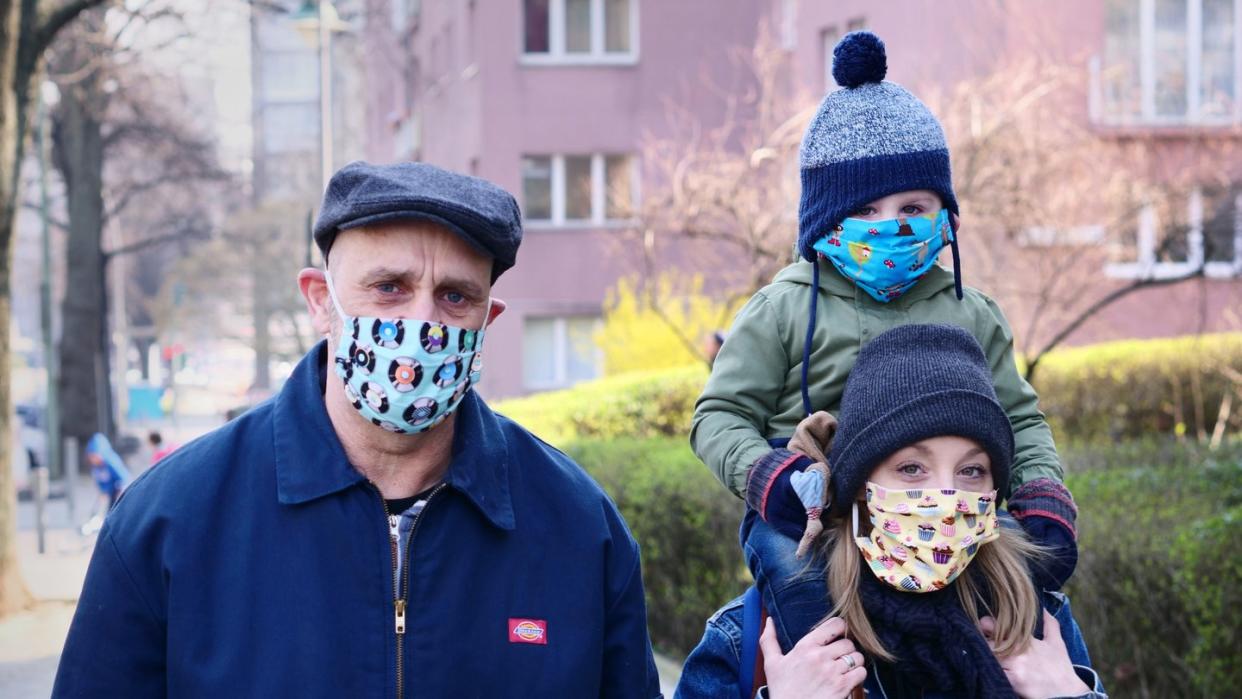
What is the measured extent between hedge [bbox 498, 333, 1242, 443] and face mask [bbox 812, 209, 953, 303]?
11.9 meters

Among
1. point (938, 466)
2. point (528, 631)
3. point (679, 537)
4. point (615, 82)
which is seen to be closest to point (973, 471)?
point (938, 466)

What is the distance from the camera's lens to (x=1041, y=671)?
10.5ft

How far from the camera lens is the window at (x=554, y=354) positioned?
1128 inches

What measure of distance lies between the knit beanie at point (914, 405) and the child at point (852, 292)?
7.9 inches

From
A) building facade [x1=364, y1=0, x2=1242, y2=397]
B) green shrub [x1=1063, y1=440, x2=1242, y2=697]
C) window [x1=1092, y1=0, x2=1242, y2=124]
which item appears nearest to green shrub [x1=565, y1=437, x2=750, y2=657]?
green shrub [x1=1063, y1=440, x2=1242, y2=697]

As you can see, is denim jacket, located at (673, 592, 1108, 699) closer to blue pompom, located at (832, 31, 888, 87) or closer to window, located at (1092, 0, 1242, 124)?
blue pompom, located at (832, 31, 888, 87)

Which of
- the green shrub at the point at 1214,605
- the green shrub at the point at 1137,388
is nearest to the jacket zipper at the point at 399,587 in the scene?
the green shrub at the point at 1214,605

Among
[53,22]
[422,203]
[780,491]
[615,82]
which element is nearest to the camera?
[422,203]

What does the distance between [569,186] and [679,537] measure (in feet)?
65.3

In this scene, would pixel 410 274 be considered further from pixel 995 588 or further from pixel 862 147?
pixel 995 588

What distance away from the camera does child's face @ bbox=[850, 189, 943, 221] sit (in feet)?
11.3

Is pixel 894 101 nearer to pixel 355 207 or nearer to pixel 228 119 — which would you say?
pixel 355 207

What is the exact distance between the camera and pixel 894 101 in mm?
3590

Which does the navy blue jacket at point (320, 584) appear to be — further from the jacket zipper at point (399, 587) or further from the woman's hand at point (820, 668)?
the woman's hand at point (820, 668)
